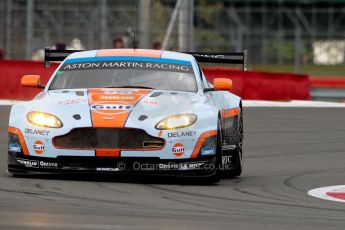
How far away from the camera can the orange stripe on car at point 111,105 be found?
10445 millimetres

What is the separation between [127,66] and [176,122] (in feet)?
4.92

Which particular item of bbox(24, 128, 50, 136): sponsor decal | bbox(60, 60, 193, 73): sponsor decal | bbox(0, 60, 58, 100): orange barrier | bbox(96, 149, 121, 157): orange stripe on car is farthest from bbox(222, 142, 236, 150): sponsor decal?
bbox(0, 60, 58, 100): orange barrier

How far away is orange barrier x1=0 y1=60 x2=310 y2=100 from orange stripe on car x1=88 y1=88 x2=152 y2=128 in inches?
565

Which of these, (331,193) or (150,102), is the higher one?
(150,102)

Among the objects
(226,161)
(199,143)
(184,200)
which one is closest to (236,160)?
(226,161)

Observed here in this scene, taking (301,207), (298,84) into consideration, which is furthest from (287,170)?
(298,84)

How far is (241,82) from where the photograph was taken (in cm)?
2661

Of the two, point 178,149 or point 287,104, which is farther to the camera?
point 287,104

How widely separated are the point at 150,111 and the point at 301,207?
1.86m

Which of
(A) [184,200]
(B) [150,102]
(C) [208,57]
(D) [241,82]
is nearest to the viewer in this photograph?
(A) [184,200]

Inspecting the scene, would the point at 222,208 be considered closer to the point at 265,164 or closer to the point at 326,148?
the point at 265,164

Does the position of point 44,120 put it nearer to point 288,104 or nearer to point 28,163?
point 28,163

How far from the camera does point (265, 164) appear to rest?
13.4 metres

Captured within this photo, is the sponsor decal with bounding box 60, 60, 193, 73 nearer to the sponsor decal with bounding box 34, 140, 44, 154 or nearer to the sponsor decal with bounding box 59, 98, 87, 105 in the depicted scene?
the sponsor decal with bounding box 59, 98, 87, 105
